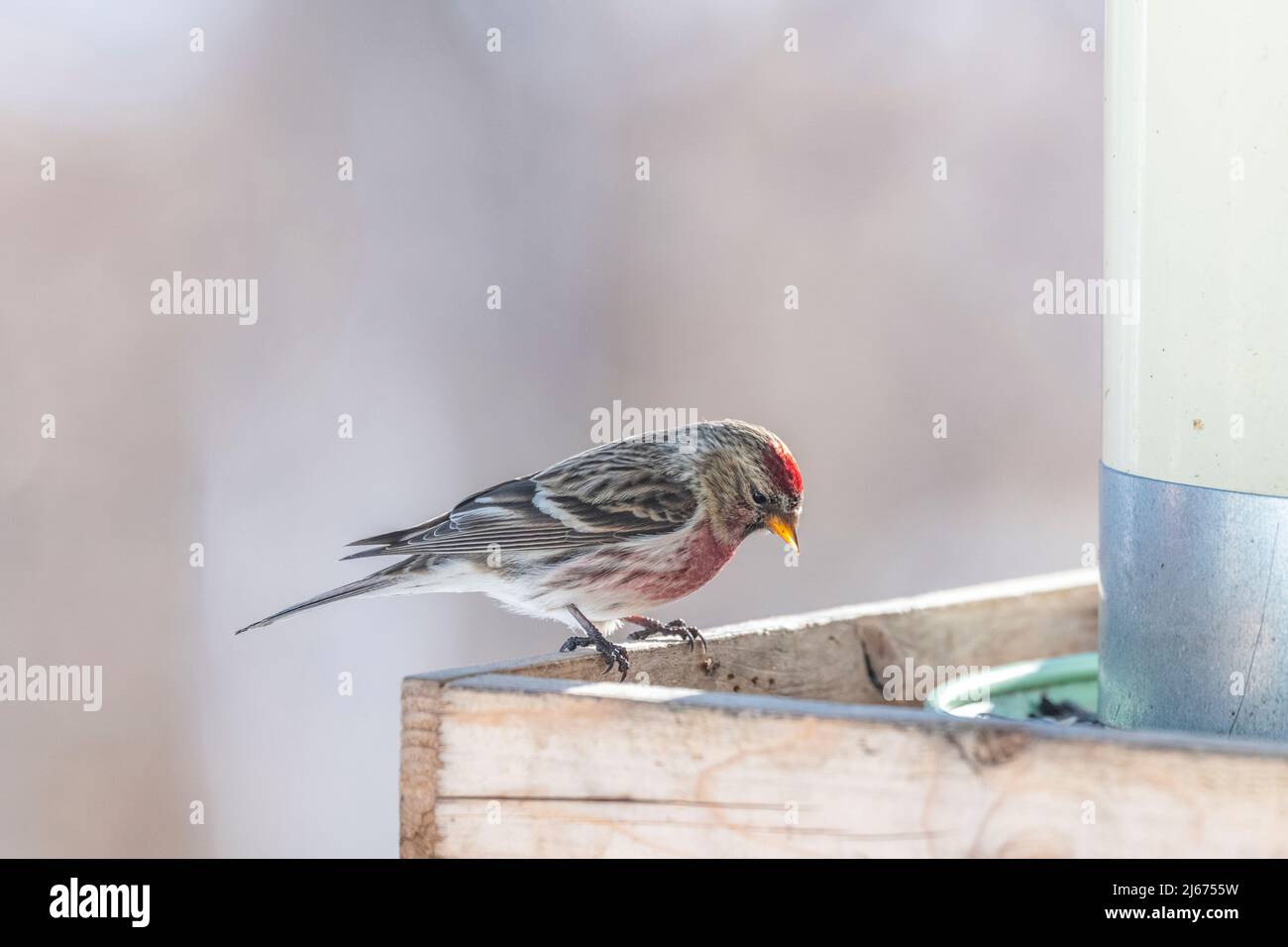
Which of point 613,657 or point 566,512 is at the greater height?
point 566,512

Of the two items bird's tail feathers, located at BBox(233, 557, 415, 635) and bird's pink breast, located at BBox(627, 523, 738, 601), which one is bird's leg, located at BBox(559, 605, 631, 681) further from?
bird's tail feathers, located at BBox(233, 557, 415, 635)

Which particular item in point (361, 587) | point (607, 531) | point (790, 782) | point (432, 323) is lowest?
point (790, 782)

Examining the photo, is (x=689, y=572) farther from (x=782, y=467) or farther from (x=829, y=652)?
(x=829, y=652)

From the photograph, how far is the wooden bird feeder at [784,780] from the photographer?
68.2 inches

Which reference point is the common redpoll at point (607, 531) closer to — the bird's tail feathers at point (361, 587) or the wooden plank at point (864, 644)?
the bird's tail feathers at point (361, 587)

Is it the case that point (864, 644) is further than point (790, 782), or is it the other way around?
point (864, 644)

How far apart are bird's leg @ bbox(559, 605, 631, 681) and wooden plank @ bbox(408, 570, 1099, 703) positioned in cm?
3

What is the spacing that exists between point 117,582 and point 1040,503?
3.80 m

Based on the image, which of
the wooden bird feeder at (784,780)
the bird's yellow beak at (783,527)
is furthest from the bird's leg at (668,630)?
the wooden bird feeder at (784,780)

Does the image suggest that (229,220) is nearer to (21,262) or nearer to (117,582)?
(21,262)

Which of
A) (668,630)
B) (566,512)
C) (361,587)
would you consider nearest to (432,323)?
(566,512)

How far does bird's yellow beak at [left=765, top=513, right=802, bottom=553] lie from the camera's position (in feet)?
12.1

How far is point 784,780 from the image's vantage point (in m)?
1.98

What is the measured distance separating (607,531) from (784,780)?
156 centimetres
